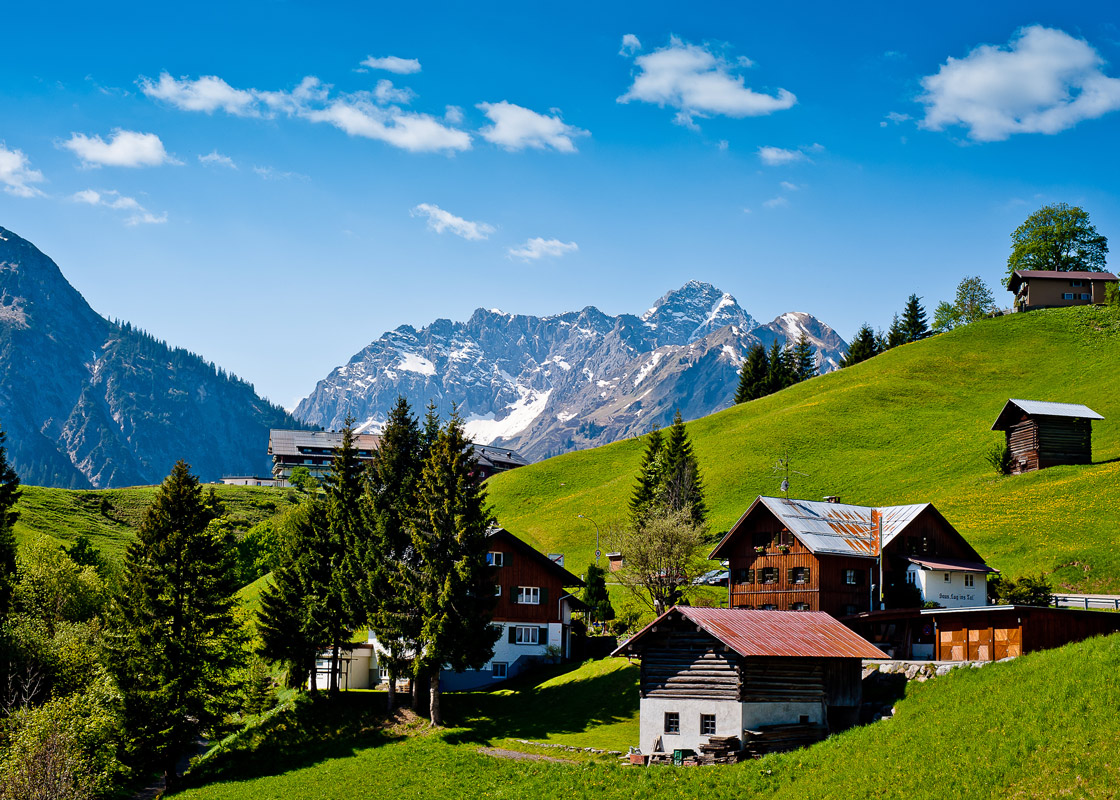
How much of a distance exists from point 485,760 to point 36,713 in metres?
20.1

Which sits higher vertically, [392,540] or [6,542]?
[392,540]

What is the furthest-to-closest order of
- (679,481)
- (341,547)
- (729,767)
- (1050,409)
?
(679,481), (1050,409), (341,547), (729,767)

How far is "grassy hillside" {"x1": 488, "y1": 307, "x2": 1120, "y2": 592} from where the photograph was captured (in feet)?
252

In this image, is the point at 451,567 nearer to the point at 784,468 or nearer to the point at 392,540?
the point at 392,540

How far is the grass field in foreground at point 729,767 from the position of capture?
1199 inches

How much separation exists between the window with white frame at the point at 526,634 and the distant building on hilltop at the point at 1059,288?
415ft

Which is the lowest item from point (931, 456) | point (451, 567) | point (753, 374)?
point (451, 567)

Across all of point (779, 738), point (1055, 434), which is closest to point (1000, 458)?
point (1055, 434)

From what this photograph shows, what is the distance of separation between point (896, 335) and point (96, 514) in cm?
13342

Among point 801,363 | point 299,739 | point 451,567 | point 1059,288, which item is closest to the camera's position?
point 299,739

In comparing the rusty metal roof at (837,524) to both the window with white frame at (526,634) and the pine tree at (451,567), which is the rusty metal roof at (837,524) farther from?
the pine tree at (451,567)

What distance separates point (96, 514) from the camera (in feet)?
443

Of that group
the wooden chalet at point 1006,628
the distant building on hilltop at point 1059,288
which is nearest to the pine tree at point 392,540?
the wooden chalet at point 1006,628

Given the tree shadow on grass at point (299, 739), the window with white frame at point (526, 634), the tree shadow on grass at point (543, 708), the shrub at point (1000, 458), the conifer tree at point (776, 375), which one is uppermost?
the conifer tree at point (776, 375)
